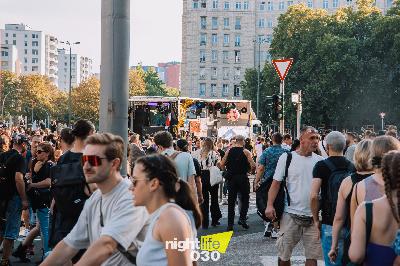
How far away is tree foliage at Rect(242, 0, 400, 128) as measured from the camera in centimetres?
5969

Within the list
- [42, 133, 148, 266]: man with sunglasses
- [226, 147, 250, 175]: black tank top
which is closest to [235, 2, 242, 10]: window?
[226, 147, 250, 175]: black tank top

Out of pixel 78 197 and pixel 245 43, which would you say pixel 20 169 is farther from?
pixel 245 43

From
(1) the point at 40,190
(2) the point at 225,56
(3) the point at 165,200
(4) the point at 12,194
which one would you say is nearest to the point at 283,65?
(1) the point at 40,190

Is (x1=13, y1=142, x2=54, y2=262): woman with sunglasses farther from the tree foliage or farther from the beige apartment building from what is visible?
the beige apartment building

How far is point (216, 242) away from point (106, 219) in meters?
6.06

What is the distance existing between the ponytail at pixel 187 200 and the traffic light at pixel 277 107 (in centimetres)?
1733

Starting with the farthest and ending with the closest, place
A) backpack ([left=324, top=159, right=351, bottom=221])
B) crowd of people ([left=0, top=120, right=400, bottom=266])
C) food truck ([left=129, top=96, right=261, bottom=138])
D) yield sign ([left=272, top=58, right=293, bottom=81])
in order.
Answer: food truck ([left=129, top=96, right=261, bottom=138])
yield sign ([left=272, top=58, right=293, bottom=81])
backpack ([left=324, top=159, right=351, bottom=221])
crowd of people ([left=0, top=120, right=400, bottom=266])

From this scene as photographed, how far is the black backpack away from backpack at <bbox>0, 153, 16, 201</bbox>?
3.15 m

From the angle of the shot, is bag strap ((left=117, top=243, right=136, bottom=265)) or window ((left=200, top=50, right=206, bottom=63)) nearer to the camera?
bag strap ((left=117, top=243, right=136, bottom=265))

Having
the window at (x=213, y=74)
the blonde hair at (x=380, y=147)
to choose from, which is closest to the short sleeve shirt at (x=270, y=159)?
the blonde hair at (x=380, y=147)

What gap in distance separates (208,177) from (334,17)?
2098 inches

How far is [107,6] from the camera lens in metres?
7.17

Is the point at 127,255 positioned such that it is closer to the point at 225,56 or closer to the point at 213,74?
Result: the point at 213,74

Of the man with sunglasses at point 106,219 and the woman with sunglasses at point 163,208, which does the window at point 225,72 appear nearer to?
the man with sunglasses at point 106,219
